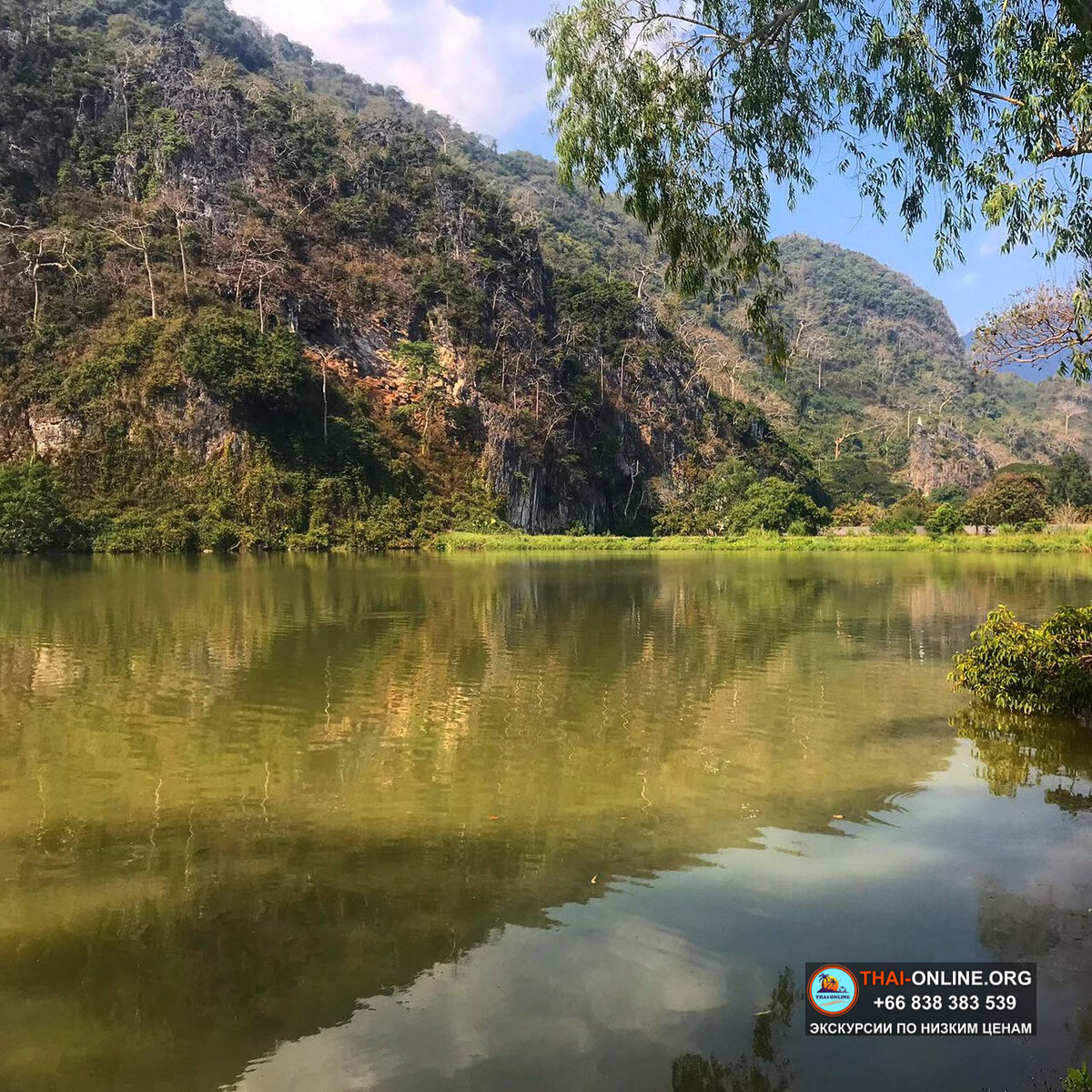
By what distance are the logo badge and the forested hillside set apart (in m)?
40.9

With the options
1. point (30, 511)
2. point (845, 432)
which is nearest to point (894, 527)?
point (845, 432)

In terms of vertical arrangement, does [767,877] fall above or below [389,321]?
below

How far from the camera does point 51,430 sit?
5050cm

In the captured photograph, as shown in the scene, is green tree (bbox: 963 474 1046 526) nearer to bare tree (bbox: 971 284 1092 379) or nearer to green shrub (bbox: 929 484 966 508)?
green shrub (bbox: 929 484 966 508)

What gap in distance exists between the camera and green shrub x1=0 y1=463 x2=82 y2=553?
4181cm

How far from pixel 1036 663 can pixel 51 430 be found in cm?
5382

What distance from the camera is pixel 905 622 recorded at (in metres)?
20.1

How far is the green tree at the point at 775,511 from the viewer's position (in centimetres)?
6694

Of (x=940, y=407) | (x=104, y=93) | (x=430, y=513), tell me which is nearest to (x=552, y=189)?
(x=940, y=407)

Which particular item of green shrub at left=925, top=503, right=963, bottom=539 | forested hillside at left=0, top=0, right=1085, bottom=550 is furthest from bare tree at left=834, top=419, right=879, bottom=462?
green shrub at left=925, top=503, right=963, bottom=539

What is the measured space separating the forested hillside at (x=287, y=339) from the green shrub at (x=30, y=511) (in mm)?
159

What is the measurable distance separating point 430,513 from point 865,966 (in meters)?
57.4

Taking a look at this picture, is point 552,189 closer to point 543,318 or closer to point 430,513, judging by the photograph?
point 543,318

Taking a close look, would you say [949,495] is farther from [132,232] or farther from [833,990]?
[833,990]
